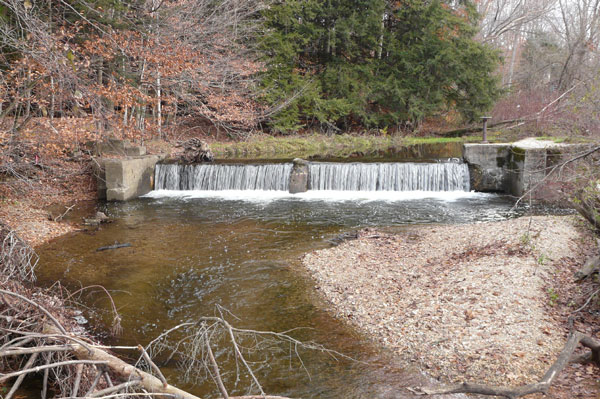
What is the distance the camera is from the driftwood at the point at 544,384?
3822 mm

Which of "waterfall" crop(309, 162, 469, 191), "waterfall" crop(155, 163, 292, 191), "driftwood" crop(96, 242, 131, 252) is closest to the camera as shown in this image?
"driftwood" crop(96, 242, 131, 252)

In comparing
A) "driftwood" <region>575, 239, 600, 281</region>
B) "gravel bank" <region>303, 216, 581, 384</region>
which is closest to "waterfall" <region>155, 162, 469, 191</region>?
"gravel bank" <region>303, 216, 581, 384</region>

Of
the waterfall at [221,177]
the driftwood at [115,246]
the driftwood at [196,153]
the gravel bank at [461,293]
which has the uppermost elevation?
the driftwood at [196,153]

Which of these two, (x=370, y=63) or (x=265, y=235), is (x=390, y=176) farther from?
(x=370, y=63)

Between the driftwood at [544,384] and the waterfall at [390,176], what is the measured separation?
34.7ft

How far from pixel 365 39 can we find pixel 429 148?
338 inches

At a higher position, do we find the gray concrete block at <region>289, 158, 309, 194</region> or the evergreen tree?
the evergreen tree

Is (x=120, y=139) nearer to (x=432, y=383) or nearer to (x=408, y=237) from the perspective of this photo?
(x=408, y=237)

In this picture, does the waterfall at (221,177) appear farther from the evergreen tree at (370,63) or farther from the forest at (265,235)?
the evergreen tree at (370,63)

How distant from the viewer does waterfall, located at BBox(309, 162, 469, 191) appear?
14812 mm

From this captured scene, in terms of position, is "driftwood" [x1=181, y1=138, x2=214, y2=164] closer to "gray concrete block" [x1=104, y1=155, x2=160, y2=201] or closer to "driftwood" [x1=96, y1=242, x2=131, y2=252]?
"gray concrete block" [x1=104, y1=155, x2=160, y2=201]

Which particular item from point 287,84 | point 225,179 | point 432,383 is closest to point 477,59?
point 287,84

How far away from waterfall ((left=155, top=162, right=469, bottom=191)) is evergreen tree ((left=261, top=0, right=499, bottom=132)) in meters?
9.21

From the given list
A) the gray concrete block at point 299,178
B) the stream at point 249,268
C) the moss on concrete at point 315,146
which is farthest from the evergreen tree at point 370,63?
the stream at point 249,268
